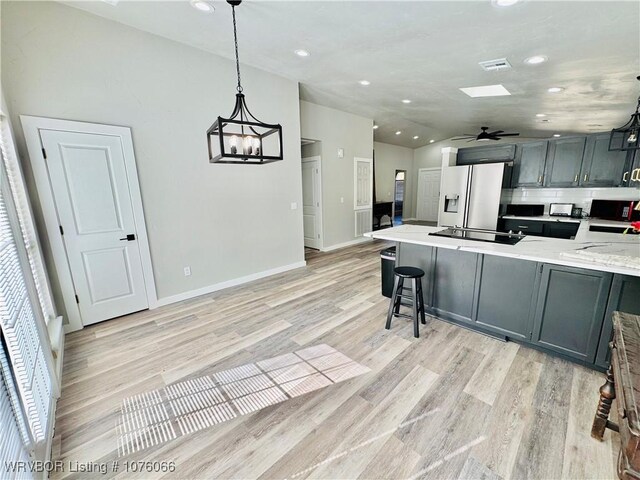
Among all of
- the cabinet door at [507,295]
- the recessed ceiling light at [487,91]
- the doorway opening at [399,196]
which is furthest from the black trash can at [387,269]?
the doorway opening at [399,196]

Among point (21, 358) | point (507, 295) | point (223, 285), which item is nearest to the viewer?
point (21, 358)

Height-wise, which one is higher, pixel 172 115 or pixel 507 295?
pixel 172 115

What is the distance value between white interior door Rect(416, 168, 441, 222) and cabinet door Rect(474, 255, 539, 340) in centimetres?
794

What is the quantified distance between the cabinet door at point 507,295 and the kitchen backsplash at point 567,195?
12.0ft

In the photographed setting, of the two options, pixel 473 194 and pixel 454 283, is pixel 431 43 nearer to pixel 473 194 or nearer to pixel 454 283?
pixel 454 283

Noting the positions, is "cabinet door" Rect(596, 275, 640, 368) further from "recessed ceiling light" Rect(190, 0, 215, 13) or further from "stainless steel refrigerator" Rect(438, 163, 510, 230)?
"recessed ceiling light" Rect(190, 0, 215, 13)

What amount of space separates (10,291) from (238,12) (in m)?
2.79

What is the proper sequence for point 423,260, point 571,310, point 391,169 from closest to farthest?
1. point 571,310
2. point 423,260
3. point 391,169

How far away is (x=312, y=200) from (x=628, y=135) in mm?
5059

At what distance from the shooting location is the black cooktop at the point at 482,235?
2646mm

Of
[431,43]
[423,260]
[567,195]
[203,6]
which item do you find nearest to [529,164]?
[567,195]

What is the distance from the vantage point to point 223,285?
3.99 metres

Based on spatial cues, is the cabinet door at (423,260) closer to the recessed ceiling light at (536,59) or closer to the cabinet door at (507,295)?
the cabinet door at (507,295)

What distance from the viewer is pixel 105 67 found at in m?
2.79
